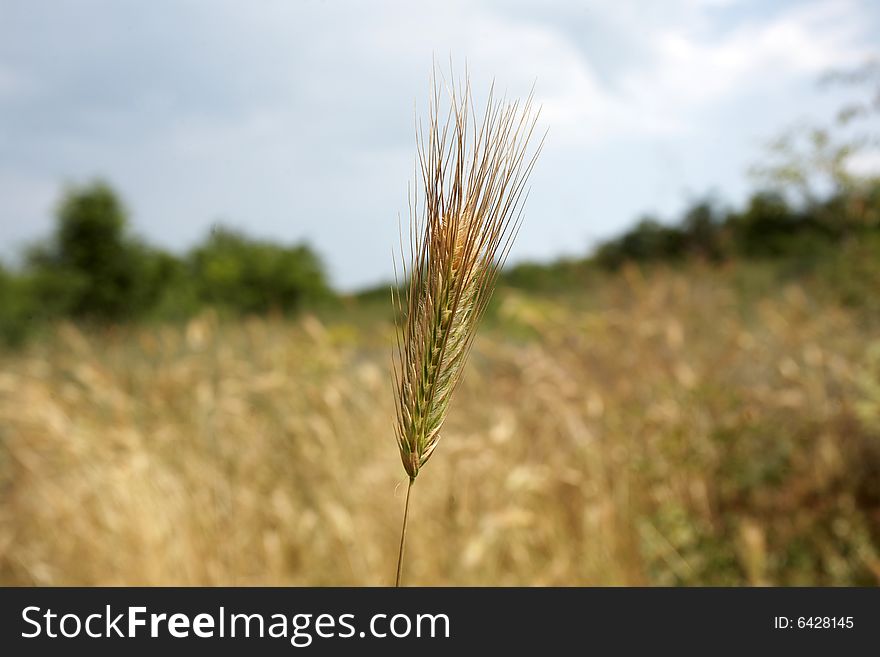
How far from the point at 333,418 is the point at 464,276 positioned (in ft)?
10.7

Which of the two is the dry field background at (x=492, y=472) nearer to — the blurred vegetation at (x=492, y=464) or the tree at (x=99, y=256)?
the blurred vegetation at (x=492, y=464)

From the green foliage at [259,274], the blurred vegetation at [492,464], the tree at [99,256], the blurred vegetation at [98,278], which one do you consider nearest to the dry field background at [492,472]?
the blurred vegetation at [492,464]

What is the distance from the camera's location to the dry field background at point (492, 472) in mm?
3037

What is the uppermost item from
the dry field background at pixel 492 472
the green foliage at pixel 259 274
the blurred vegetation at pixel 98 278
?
the green foliage at pixel 259 274

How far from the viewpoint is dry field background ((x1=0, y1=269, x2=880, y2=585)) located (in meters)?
3.04

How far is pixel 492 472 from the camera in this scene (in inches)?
128

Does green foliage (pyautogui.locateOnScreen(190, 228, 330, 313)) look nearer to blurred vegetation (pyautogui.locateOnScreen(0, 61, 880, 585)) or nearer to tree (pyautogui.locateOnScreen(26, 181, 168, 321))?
tree (pyautogui.locateOnScreen(26, 181, 168, 321))

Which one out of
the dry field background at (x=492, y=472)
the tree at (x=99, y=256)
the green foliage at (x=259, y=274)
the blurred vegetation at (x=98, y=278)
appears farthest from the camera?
the green foliage at (x=259, y=274)

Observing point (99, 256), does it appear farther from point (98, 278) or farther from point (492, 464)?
point (492, 464)

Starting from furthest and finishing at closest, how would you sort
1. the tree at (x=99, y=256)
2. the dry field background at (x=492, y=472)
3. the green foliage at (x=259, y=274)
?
the green foliage at (x=259, y=274) → the tree at (x=99, y=256) → the dry field background at (x=492, y=472)

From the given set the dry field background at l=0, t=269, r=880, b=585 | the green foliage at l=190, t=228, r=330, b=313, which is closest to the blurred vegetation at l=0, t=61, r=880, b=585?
the dry field background at l=0, t=269, r=880, b=585

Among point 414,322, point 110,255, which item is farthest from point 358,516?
point 110,255

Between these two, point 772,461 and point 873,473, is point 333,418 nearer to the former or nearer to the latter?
point 772,461

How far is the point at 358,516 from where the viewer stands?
313cm
